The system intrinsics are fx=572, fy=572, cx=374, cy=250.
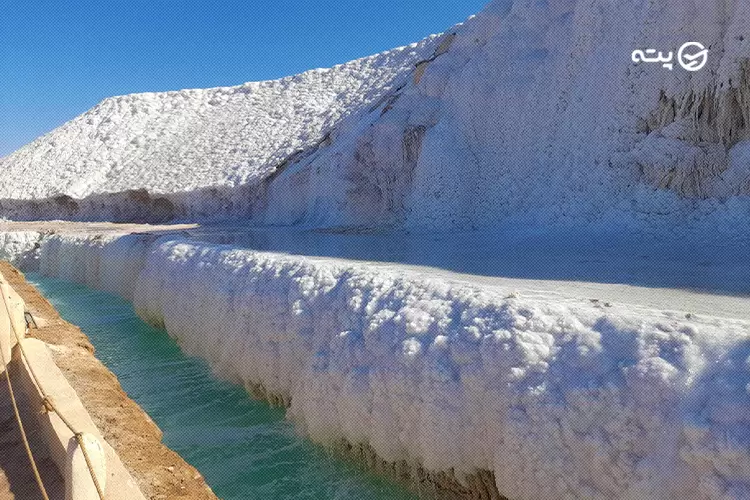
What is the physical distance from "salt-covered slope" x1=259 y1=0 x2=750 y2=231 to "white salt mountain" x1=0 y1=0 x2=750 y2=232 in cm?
2

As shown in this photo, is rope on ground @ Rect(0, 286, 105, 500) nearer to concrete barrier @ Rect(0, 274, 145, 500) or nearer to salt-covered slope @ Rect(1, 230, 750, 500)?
concrete barrier @ Rect(0, 274, 145, 500)

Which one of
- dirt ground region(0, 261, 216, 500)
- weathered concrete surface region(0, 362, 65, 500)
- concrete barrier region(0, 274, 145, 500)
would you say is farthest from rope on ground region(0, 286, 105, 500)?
dirt ground region(0, 261, 216, 500)

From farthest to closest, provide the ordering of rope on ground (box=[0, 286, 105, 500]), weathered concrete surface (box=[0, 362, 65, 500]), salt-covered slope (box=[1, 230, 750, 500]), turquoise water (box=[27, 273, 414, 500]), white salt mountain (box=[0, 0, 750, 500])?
turquoise water (box=[27, 273, 414, 500])
weathered concrete surface (box=[0, 362, 65, 500])
white salt mountain (box=[0, 0, 750, 500])
salt-covered slope (box=[1, 230, 750, 500])
rope on ground (box=[0, 286, 105, 500])

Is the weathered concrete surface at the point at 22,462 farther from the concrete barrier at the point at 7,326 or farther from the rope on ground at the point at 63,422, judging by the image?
the concrete barrier at the point at 7,326

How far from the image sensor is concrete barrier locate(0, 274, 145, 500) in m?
2.59

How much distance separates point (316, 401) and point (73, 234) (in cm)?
1398

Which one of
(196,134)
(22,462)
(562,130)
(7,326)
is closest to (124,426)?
(22,462)

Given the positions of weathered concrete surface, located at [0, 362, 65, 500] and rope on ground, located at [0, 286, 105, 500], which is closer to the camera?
rope on ground, located at [0, 286, 105, 500]

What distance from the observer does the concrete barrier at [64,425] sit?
2592mm

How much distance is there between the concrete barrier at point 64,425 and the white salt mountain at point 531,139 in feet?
22.5

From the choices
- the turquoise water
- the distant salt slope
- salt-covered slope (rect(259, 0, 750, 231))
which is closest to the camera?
the turquoise water

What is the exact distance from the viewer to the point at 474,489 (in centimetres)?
361

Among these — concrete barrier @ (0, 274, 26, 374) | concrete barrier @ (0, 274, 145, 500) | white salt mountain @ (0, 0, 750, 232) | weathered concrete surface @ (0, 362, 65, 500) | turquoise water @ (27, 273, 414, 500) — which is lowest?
turquoise water @ (27, 273, 414, 500)

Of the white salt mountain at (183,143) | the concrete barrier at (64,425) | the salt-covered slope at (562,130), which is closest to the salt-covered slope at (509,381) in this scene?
the concrete barrier at (64,425)
